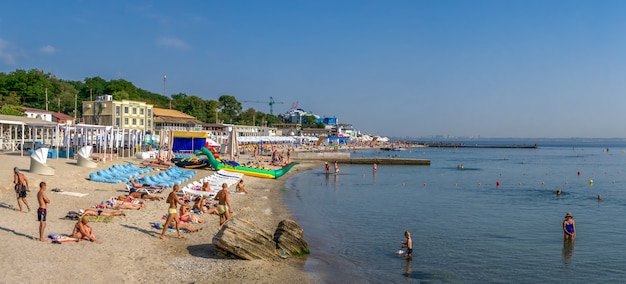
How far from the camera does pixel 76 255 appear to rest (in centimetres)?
1030

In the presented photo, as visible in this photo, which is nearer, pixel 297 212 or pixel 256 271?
pixel 256 271

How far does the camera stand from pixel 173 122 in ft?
244

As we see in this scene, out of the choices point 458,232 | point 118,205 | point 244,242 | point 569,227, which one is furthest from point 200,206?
point 569,227

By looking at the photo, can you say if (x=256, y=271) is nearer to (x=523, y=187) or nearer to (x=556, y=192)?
(x=556, y=192)

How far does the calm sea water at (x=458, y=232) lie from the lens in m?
Result: 12.8

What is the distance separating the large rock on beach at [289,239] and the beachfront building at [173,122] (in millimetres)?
61134

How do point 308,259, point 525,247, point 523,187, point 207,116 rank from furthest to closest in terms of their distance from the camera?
point 207,116 → point 523,187 → point 525,247 → point 308,259

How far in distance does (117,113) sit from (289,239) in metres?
49.4

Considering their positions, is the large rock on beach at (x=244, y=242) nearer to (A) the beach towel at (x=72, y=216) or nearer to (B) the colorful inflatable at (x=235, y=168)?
(A) the beach towel at (x=72, y=216)

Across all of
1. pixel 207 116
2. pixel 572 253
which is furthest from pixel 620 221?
pixel 207 116

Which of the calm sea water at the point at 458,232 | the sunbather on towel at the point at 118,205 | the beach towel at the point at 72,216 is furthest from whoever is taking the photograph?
the sunbather on towel at the point at 118,205

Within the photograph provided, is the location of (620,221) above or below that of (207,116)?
below

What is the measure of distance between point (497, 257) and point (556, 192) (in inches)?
886

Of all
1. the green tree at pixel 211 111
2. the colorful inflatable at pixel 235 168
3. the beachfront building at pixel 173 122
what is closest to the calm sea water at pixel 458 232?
the colorful inflatable at pixel 235 168
